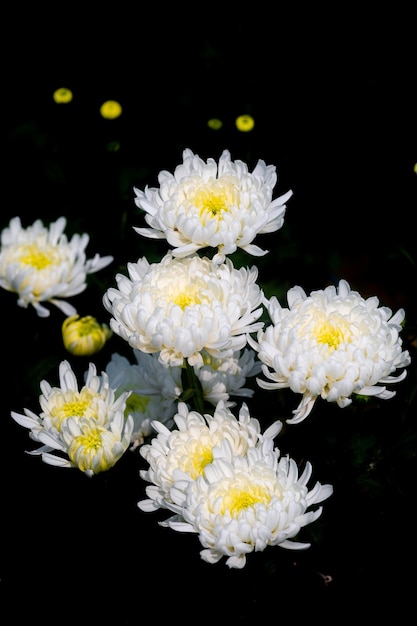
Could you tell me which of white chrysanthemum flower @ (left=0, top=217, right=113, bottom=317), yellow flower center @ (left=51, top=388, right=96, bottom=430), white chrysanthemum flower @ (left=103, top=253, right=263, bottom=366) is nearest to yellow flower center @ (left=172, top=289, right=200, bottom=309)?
white chrysanthemum flower @ (left=103, top=253, right=263, bottom=366)

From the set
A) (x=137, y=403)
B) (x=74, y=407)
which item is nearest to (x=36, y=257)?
(x=137, y=403)

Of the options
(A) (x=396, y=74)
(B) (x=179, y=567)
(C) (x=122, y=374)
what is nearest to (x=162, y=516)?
(B) (x=179, y=567)

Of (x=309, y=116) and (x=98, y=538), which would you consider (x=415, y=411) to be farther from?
(x=309, y=116)

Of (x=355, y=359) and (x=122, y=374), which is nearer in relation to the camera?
(x=355, y=359)

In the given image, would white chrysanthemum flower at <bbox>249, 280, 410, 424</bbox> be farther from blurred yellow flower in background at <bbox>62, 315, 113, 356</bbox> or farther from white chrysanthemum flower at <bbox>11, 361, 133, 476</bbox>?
blurred yellow flower in background at <bbox>62, 315, 113, 356</bbox>

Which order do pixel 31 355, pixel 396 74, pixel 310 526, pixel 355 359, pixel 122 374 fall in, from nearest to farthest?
pixel 355 359 → pixel 310 526 → pixel 122 374 → pixel 31 355 → pixel 396 74

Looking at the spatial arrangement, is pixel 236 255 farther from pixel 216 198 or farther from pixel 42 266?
pixel 216 198
